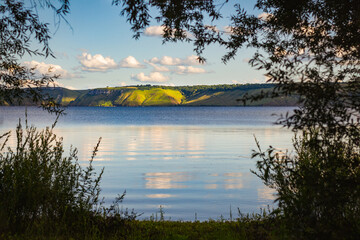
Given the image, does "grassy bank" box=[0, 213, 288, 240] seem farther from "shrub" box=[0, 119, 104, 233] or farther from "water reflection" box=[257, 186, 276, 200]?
"water reflection" box=[257, 186, 276, 200]

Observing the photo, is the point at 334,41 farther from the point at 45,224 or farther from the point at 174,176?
the point at 174,176

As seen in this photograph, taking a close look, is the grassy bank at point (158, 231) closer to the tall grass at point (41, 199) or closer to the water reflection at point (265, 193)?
the tall grass at point (41, 199)

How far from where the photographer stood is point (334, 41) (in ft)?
23.2

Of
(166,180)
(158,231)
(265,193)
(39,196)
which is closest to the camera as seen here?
(39,196)

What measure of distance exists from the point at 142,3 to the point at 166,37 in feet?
5.30

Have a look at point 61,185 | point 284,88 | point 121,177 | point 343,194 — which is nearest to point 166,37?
point 61,185

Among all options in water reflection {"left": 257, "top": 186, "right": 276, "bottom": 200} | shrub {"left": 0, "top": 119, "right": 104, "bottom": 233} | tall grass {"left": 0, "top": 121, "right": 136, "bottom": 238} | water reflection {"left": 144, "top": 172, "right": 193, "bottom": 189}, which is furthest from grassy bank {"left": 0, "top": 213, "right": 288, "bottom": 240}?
water reflection {"left": 144, "top": 172, "right": 193, "bottom": 189}

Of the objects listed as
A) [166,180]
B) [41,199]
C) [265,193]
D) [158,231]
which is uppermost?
[41,199]

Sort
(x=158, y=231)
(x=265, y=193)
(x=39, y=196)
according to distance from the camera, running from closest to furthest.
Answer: (x=39, y=196) → (x=158, y=231) → (x=265, y=193)

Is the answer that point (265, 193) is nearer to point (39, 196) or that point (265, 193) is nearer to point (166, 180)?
point (166, 180)

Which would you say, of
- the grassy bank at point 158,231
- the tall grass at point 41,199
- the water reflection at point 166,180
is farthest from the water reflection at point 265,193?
the tall grass at point 41,199

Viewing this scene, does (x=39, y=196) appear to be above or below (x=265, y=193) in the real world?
above

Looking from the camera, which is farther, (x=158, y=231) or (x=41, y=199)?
(x=158, y=231)

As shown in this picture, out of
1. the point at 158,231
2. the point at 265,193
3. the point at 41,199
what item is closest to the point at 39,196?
the point at 41,199
